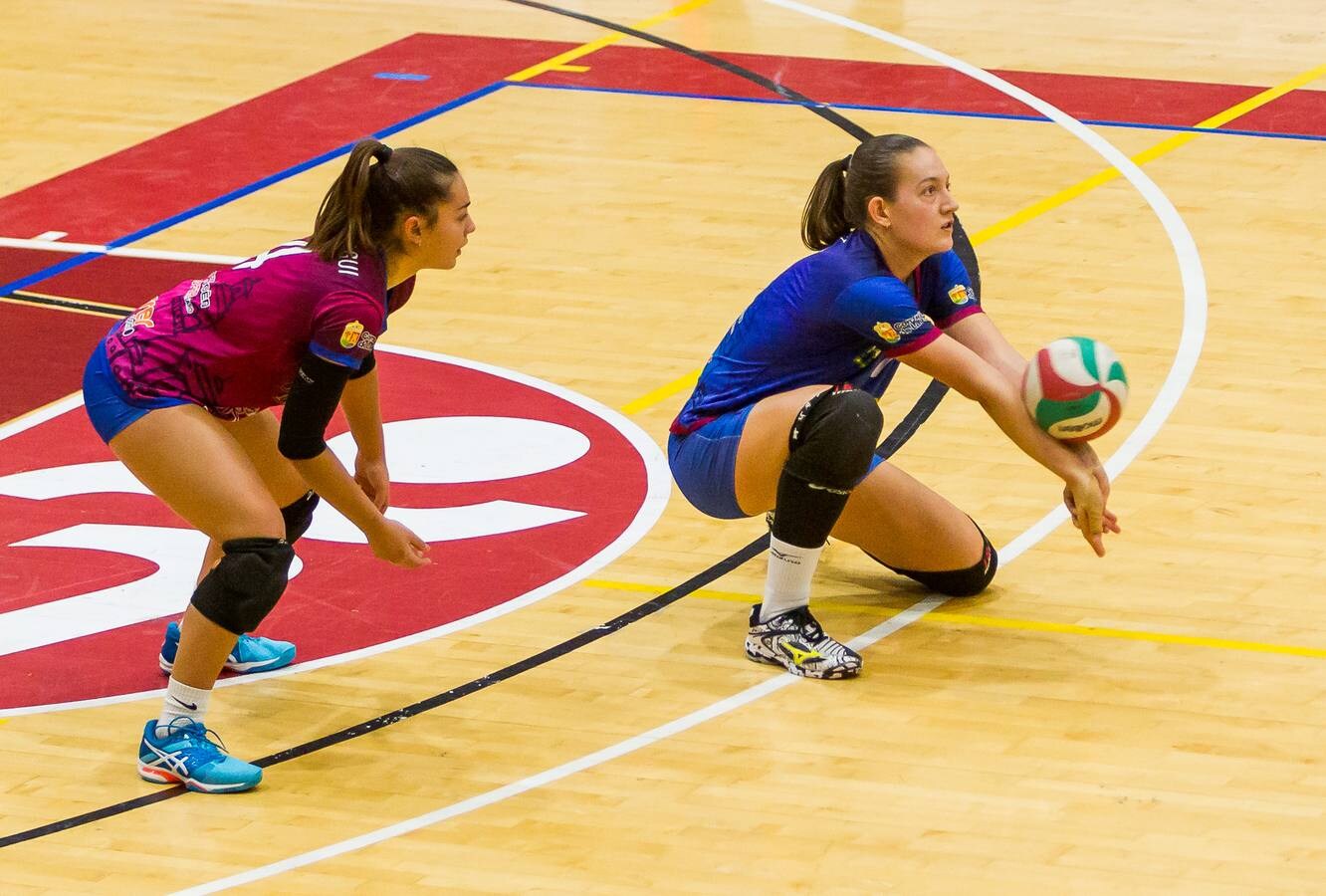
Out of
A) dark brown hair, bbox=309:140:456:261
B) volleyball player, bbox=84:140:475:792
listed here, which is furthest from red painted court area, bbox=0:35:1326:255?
dark brown hair, bbox=309:140:456:261

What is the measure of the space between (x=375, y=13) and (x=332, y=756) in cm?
903

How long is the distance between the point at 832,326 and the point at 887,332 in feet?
0.78

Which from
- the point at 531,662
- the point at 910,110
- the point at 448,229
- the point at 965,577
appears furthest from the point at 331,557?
the point at 910,110

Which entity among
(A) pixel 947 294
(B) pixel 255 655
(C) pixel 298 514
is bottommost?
(B) pixel 255 655

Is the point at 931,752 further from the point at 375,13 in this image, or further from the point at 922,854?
the point at 375,13

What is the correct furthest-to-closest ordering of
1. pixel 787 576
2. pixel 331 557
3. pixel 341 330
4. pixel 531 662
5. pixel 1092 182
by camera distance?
1. pixel 1092 182
2. pixel 331 557
3. pixel 531 662
4. pixel 787 576
5. pixel 341 330

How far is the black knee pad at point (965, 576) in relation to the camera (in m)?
5.95

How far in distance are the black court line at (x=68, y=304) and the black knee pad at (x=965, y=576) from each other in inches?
152

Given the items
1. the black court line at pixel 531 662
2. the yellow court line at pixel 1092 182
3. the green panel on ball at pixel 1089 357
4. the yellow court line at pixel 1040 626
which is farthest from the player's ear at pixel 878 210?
the yellow court line at pixel 1092 182

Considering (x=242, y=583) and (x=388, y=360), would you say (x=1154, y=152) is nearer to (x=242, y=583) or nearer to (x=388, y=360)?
(x=388, y=360)

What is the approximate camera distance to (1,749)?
520 centimetres

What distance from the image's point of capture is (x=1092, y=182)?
9.92 m

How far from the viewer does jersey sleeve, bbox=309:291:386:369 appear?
4.82 metres

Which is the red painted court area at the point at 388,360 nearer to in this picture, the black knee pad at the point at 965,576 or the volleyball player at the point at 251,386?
the volleyball player at the point at 251,386
